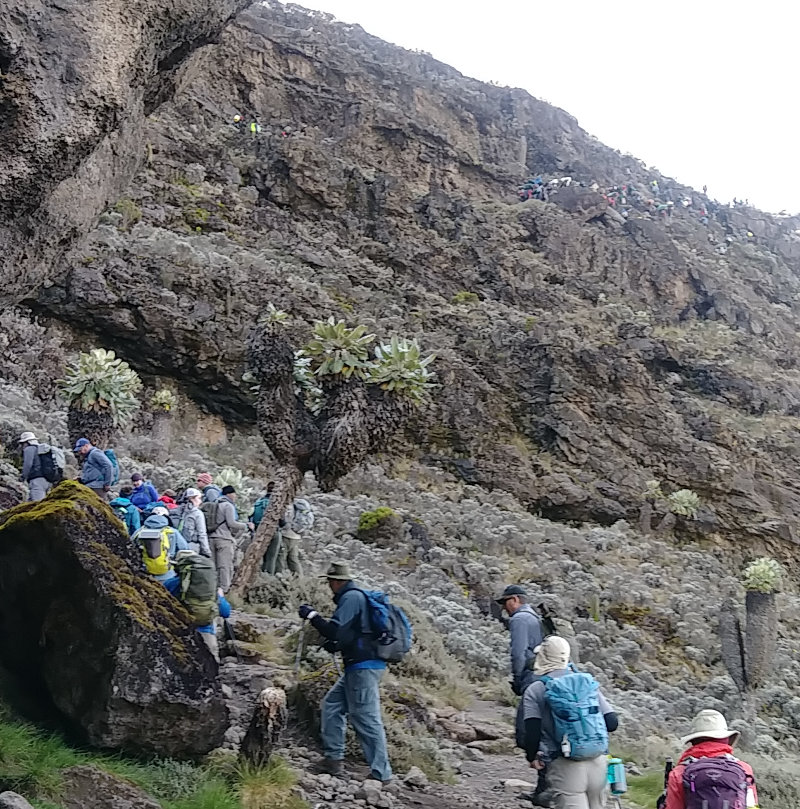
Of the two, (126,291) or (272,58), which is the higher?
(272,58)

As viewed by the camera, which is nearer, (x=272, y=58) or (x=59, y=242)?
(x=59, y=242)

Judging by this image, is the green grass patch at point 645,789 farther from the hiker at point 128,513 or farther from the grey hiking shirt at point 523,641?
the hiker at point 128,513

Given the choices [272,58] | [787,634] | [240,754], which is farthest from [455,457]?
[272,58]

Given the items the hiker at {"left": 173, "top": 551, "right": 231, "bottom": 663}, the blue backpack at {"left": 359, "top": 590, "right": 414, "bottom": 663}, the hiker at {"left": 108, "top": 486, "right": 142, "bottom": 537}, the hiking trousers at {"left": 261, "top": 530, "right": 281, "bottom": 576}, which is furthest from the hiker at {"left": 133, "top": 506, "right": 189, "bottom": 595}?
the hiking trousers at {"left": 261, "top": 530, "right": 281, "bottom": 576}

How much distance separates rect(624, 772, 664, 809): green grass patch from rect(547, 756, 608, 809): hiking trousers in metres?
3.15

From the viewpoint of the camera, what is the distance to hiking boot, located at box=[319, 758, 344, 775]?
19.6 ft

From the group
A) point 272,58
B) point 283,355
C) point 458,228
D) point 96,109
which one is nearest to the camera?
point 96,109

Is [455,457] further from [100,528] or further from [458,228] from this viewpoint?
[100,528]

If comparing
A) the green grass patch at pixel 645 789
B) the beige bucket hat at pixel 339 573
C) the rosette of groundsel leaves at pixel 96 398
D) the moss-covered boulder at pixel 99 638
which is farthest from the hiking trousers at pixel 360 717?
the rosette of groundsel leaves at pixel 96 398

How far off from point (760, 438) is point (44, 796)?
3062cm

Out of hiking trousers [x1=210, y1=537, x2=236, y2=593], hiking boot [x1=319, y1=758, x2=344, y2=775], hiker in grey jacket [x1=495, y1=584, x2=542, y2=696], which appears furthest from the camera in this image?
hiking trousers [x1=210, y1=537, x2=236, y2=593]

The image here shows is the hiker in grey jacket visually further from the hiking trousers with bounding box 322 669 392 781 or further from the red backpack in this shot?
the red backpack

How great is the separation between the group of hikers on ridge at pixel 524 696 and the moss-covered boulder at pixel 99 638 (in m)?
0.70

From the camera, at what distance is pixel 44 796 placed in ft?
13.4
